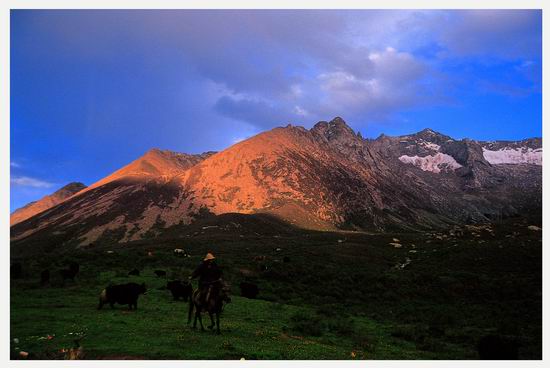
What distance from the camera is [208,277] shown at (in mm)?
19062

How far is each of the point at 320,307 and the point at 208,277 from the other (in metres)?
17.0

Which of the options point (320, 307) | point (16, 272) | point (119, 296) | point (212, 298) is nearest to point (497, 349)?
point (212, 298)

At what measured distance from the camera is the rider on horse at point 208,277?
1886 cm

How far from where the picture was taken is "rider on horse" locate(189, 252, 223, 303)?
61.9ft

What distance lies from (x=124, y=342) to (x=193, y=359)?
11.2ft

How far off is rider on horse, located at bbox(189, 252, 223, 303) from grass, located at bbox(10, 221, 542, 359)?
1827 millimetres

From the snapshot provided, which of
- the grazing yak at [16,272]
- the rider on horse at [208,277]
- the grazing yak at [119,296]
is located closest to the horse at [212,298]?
the rider on horse at [208,277]

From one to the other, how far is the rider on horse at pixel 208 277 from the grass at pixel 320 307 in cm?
183

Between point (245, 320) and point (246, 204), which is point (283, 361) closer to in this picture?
point (245, 320)

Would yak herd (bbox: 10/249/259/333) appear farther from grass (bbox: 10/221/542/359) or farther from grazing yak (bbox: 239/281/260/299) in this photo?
grass (bbox: 10/221/542/359)

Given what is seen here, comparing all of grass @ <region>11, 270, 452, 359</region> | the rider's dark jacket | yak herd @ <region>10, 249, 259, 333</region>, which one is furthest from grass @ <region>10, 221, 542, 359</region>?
the rider's dark jacket

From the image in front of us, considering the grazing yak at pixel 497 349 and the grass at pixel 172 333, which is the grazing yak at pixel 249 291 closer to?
the grass at pixel 172 333

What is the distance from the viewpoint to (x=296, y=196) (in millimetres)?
172625

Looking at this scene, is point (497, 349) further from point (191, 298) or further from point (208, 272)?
point (191, 298)
